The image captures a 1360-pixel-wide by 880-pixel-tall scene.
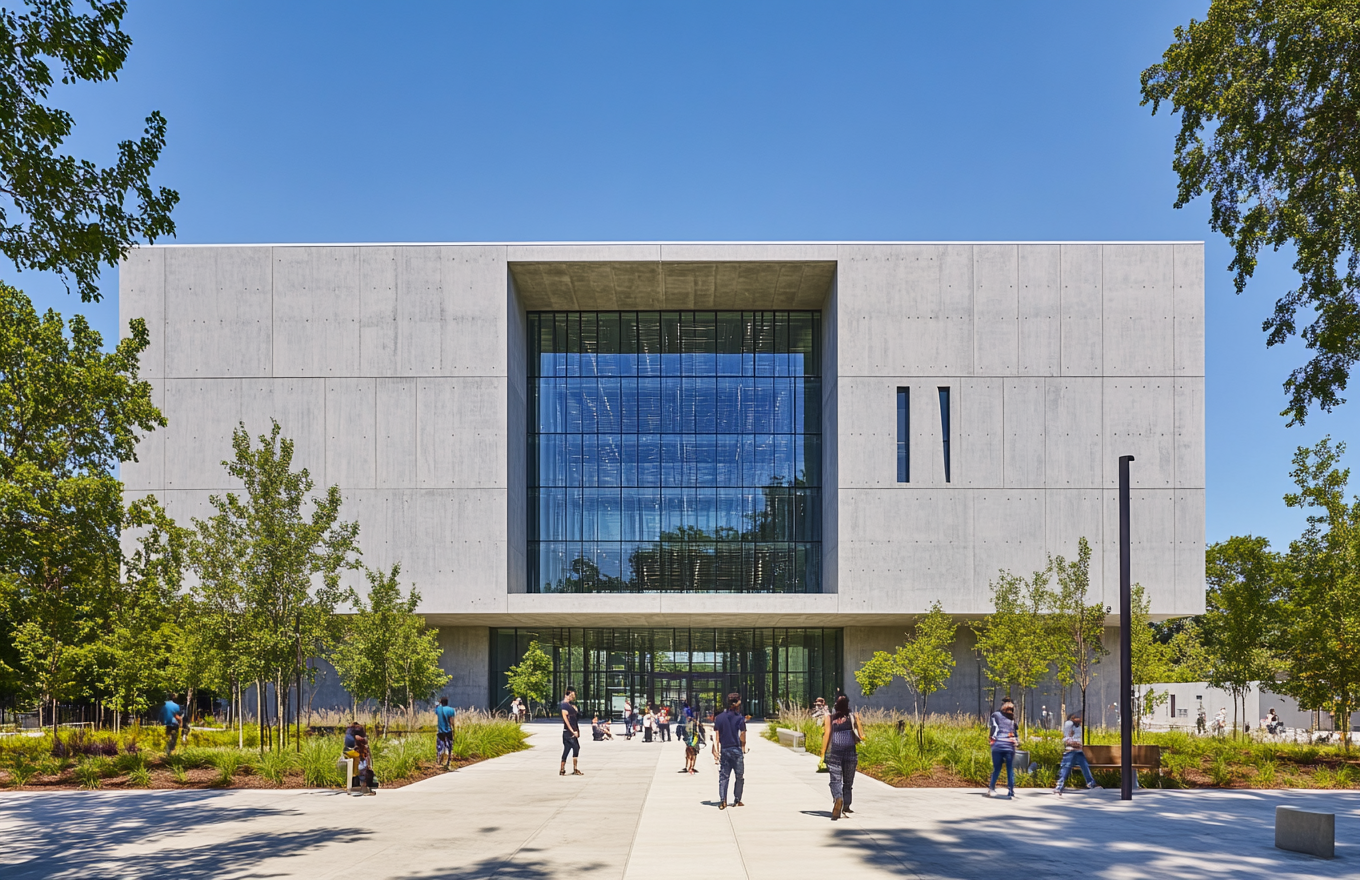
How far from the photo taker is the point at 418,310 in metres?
41.5

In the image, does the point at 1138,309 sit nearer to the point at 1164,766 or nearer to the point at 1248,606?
the point at 1248,606

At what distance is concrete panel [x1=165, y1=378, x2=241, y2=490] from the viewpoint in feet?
134

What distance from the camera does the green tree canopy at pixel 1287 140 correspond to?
15.3 metres

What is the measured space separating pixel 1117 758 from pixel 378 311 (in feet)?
107

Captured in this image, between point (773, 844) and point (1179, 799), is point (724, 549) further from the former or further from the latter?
point (773, 844)

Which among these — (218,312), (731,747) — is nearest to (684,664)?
(218,312)

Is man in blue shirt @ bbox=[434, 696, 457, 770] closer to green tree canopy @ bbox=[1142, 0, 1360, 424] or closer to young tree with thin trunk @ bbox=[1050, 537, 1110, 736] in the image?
green tree canopy @ bbox=[1142, 0, 1360, 424]

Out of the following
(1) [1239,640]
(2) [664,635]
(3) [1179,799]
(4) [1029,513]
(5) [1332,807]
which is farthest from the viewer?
(2) [664,635]

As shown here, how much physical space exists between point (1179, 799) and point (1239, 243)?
932 cm

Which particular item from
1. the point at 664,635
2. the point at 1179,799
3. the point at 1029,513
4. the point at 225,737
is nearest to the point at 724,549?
the point at 664,635

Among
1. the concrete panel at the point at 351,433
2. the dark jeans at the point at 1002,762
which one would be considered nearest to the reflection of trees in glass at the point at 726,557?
the concrete panel at the point at 351,433

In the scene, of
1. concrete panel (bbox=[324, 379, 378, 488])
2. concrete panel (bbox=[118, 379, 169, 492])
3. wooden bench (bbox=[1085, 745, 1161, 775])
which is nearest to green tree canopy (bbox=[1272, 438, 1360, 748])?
wooden bench (bbox=[1085, 745, 1161, 775])

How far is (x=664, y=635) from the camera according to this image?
4856 centimetres

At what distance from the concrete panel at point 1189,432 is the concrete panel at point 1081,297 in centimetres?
388
